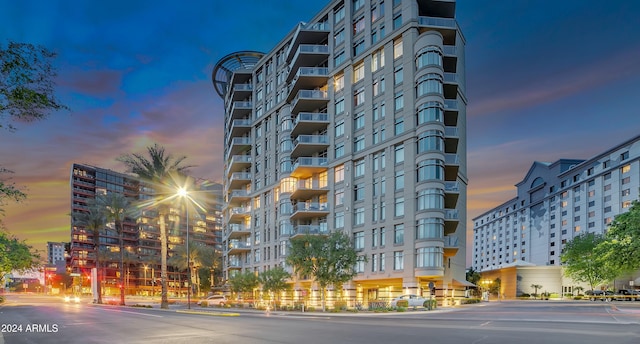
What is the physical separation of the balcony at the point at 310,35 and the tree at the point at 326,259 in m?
33.0

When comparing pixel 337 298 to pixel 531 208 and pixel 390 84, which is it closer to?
pixel 390 84

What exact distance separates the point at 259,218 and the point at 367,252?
28018 millimetres

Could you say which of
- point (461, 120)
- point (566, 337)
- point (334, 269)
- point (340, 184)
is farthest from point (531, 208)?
point (566, 337)

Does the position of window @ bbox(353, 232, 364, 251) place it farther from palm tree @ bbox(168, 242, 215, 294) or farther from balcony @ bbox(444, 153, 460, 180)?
palm tree @ bbox(168, 242, 215, 294)

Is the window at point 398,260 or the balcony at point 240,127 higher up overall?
the balcony at point 240,127

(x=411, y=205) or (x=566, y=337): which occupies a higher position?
(x=411, y=205)

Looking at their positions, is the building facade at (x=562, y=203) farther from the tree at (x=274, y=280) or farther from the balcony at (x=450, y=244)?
the tree at (x=274, y=280)

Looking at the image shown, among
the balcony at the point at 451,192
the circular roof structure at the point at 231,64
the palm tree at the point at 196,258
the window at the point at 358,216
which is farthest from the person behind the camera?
the palm tree at the point at 196,258

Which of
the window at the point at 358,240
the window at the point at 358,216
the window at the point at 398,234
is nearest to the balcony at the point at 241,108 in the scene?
the window at the point at 358,216

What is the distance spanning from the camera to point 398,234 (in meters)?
55.1

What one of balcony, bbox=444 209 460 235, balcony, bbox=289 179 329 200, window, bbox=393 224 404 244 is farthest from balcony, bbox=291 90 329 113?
balcony, bbox=444 209 460 235

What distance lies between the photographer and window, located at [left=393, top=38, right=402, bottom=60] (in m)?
57.6

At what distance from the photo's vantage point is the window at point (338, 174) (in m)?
63.9

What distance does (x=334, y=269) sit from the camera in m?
47.3
